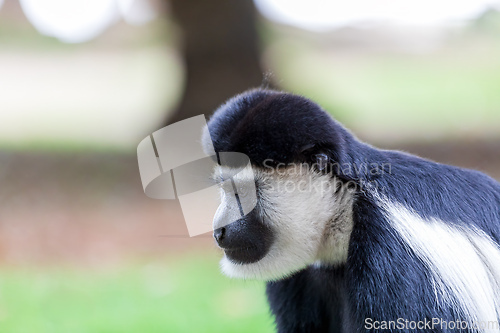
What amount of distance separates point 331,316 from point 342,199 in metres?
0.68

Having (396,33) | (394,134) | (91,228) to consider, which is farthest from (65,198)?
(396,33)

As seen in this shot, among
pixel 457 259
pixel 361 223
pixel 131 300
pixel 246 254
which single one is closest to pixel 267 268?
pixel 246 254

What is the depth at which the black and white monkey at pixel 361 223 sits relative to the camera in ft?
5.74

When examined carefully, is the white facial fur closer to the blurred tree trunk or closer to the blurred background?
the blurred background

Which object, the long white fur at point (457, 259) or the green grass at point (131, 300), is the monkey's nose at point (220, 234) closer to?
the long white fur at point (457, 259)

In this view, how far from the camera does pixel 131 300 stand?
4152mm

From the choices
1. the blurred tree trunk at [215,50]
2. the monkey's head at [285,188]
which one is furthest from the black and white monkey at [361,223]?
the blurred tree trunk at [215,50]

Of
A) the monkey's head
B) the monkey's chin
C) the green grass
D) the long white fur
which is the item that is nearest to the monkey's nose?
the monkey's head

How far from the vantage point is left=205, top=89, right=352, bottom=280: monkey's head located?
6.49 feet

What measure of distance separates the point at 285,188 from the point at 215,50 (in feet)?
16.9

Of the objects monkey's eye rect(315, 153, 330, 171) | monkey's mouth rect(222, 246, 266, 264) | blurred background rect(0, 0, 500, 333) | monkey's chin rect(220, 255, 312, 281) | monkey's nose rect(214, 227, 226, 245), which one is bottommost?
blurred background rect(0, 0, 500, 333)
